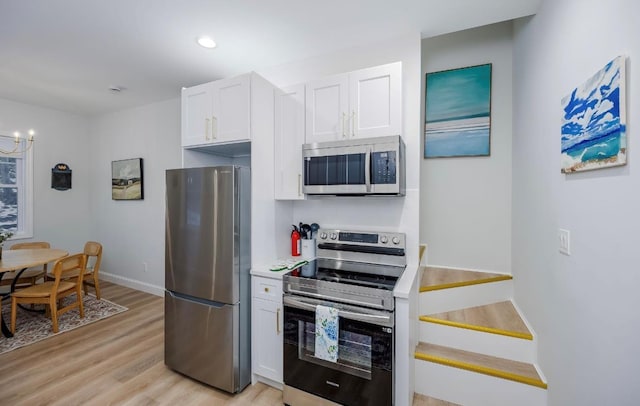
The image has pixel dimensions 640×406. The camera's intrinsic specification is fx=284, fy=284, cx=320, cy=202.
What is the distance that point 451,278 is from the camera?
2637 millimetres

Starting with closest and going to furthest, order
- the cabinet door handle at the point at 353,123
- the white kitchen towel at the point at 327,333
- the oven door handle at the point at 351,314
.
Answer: the oven door handle at the point at 351,314
the white kitchen towel at the point at 327,333
the cabinet door handle at the point at 353,123

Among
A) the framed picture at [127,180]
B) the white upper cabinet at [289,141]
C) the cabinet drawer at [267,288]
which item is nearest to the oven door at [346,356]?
the cabinet drawer at [267,288]

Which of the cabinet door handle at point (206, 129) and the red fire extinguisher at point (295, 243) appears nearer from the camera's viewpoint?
the cabinet door handle at point (206, 129)

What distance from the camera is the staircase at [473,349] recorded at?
1.87 m

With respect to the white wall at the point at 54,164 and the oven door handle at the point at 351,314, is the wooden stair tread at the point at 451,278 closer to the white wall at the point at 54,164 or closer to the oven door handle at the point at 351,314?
the oven door handle at the point at 351,314

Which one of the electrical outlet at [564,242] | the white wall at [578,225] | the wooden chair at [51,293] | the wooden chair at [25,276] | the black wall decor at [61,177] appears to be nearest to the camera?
the white wall at [578,225]

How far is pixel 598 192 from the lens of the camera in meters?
1.24

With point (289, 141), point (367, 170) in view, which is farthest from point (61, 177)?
point (367, 170)

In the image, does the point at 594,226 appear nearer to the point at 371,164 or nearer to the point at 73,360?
the point at 371,164

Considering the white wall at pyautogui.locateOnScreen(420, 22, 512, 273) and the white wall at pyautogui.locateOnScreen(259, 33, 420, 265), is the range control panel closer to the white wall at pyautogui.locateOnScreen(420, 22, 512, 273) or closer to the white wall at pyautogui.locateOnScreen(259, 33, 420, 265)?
the white wall at pyautogui.locateOnScreen(259, 33, 420, 265)

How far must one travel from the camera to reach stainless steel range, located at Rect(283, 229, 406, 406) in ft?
5.56

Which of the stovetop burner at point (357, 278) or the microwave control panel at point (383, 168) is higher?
the microwave control panel at point (383, 168)

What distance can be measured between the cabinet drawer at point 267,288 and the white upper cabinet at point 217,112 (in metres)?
1.09

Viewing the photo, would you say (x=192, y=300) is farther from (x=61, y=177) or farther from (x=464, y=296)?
(x=61, y=177)
